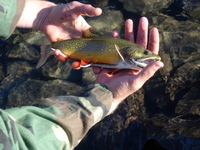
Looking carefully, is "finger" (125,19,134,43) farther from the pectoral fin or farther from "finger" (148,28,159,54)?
the pectoral fin

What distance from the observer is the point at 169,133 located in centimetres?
411

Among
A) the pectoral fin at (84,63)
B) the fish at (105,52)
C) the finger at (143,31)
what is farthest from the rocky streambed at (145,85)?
the finger at (143,31)

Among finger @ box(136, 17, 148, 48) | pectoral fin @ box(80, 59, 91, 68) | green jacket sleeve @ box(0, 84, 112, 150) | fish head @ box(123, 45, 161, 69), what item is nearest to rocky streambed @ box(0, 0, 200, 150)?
green jacket sleeve @ box(0, 84, 112, 150)

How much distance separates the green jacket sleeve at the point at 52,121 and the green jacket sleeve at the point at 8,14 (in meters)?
1.90

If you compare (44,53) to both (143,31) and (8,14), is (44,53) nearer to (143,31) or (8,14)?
(8,14)

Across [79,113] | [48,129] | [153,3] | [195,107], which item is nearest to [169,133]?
[195,107]

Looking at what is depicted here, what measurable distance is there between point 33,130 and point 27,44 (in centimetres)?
597

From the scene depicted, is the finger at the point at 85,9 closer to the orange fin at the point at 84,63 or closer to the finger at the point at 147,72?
the orange fin at the point at 84,63

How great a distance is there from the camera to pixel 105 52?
3965 millimetres

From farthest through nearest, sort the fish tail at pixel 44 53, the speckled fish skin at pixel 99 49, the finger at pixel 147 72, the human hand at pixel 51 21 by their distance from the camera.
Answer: the human hand at pixel 51 21, the fish tail at pixel 44 53, the speckled fish skin at pixel 99 49, the finger at pixel 147 72

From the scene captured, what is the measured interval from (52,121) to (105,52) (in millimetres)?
2049

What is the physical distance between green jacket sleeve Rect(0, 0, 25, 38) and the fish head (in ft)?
7.23

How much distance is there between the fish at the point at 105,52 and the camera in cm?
374

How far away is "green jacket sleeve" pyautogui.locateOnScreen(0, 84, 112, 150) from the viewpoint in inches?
70.2
